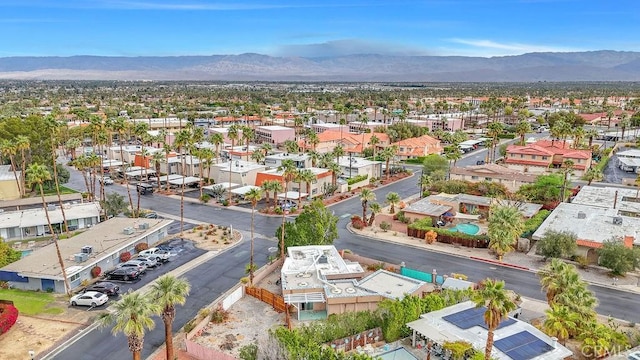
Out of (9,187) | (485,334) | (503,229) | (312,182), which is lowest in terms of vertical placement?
(485,334)

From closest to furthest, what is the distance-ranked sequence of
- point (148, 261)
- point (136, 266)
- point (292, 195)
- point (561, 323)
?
point (561, 323) → point (136, 266) → point (148, 261) → point (292, 195)

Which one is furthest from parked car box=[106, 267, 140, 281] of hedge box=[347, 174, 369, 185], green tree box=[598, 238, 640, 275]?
green tree box=[598, 238, 640, 275]

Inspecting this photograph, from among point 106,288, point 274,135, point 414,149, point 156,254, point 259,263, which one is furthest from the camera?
point 274,135

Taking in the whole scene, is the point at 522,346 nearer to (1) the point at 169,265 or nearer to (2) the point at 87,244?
(1) the point at 169,265

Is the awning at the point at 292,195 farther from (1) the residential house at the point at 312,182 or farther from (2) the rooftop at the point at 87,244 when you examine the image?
(2) the rooftop at the point at 87,244

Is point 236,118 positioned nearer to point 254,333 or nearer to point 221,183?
point 221,183

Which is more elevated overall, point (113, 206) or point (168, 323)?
point (168, 323)

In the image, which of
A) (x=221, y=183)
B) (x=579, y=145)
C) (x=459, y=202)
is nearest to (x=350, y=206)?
(x=459, y=202)

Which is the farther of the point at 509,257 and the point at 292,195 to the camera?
the point at 292,195

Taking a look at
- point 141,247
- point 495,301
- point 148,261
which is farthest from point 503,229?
point 141,247
